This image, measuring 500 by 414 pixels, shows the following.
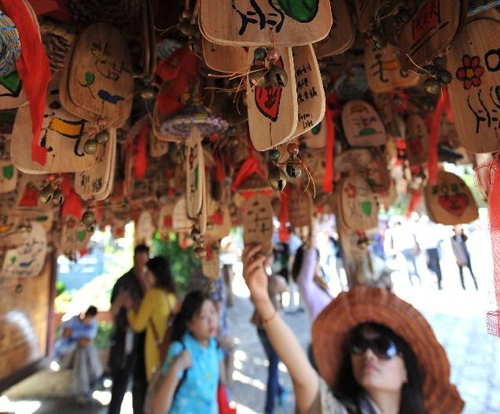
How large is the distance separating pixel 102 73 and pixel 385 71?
1.97 feet

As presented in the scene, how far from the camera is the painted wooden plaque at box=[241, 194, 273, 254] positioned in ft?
3.83

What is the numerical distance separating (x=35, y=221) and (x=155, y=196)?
0.63 metres

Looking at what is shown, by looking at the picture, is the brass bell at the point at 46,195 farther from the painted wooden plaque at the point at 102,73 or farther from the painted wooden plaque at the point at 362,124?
the painted wooden plaque at the point at 362,124

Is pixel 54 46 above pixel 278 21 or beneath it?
above

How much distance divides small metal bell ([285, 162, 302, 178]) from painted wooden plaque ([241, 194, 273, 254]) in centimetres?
69

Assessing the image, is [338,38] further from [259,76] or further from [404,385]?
[404,385]

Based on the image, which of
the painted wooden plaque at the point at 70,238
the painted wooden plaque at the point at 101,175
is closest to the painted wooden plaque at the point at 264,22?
the painted wooden plaque at the point at 101,175

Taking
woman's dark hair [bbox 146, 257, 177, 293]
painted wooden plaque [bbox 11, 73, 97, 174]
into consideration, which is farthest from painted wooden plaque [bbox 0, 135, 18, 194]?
woman's dark hair [bbox 146, 257, 177, 293]

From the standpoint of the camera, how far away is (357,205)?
1221mm

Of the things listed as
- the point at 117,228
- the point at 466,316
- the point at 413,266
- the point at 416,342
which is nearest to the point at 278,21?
the point at 416,342

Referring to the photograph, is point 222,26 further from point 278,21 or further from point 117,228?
point 117,228

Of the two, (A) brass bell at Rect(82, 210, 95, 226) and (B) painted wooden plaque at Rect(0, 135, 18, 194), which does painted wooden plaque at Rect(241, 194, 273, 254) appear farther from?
(B) painted wooden plaque at Rect(0, 135, 18, 194)

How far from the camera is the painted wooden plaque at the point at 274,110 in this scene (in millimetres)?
404

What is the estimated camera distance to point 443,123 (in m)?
1.38
